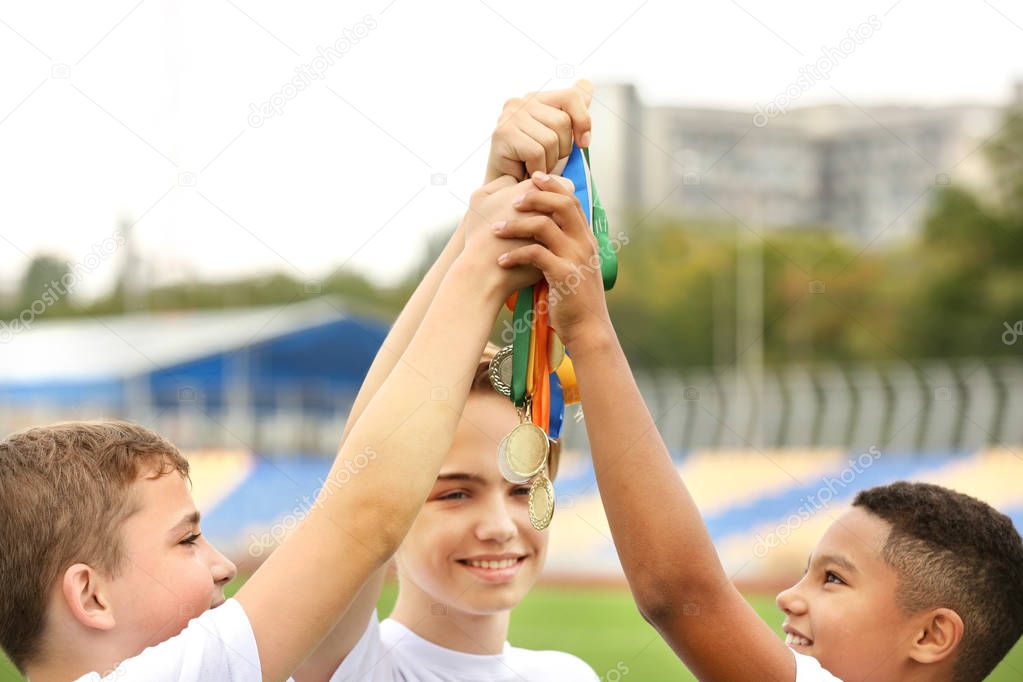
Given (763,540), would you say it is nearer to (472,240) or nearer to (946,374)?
(946,374)

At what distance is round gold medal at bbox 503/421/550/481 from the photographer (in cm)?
199

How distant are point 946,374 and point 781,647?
75.1 ft

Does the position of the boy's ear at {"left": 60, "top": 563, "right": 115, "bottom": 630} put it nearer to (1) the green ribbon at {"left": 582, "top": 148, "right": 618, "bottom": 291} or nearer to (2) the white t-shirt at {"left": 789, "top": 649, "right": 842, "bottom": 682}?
(1) the green ribbon at {"left": 582, "top": 148, "right": 618, "bottom": 291}

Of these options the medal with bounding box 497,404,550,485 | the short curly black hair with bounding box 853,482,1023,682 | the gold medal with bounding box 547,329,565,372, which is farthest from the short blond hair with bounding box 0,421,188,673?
the short curly black hair with bounding box 853,482,1023,682

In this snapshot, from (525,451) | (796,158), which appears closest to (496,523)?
(525,451)

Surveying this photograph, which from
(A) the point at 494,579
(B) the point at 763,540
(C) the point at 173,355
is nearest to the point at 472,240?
(A) the point at 494,579

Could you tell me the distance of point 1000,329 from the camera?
3478cm

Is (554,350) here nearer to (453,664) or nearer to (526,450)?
(526,450)

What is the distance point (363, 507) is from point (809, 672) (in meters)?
0.84

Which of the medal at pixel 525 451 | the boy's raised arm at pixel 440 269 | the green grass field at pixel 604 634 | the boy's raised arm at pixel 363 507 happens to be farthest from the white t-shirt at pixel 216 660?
the green grass field at pixel 604 634

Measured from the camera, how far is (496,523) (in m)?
2.77

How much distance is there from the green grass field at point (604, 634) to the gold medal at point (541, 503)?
24.2ft

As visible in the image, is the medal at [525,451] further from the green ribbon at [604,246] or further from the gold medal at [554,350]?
the green ribbon at [604,246]

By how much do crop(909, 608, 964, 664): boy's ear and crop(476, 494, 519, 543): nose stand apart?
3.11ft
